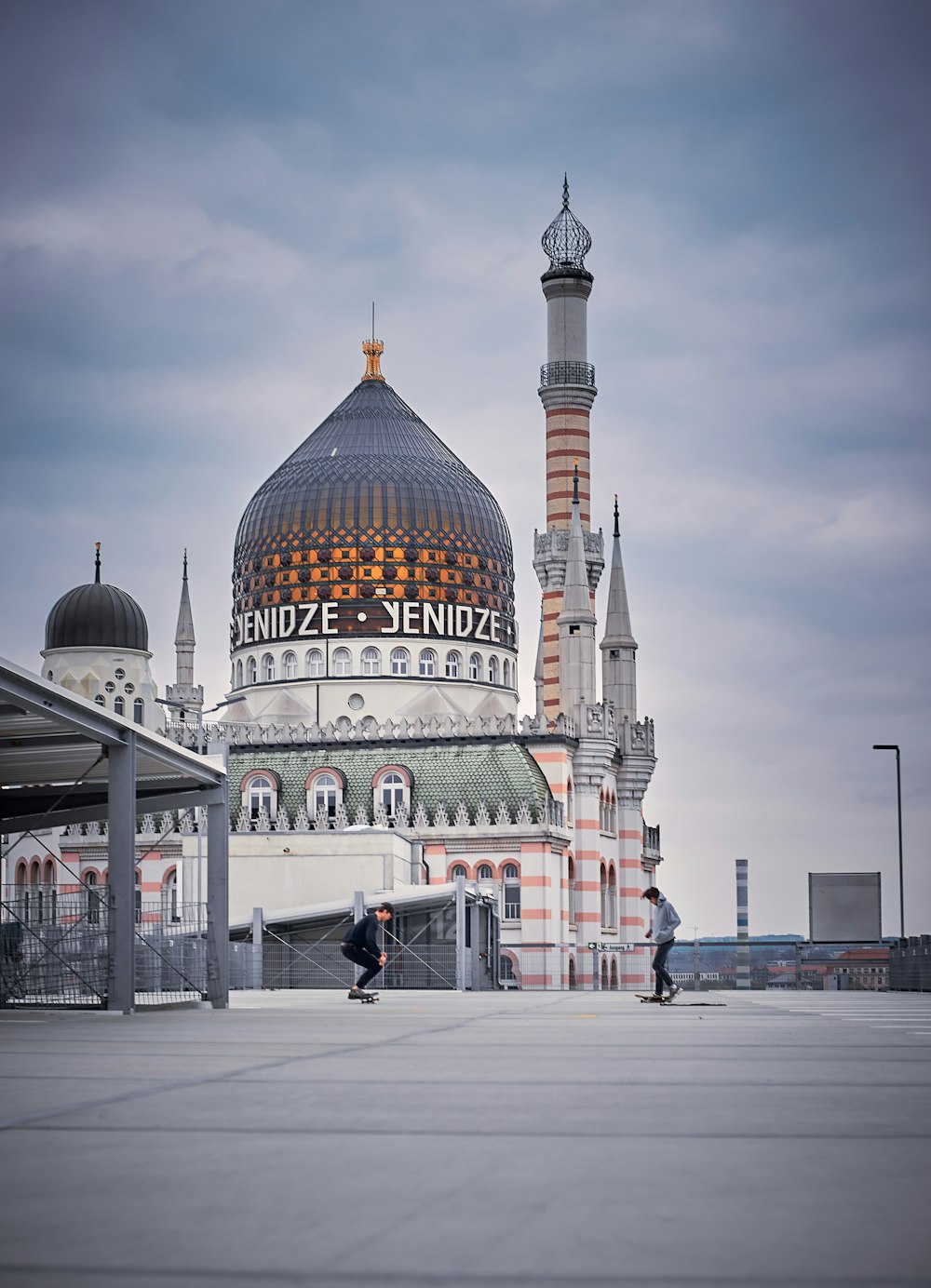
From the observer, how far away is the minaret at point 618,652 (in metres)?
88.6

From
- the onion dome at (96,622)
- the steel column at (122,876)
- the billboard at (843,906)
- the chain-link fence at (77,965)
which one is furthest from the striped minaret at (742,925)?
the onion dome at (96,622)

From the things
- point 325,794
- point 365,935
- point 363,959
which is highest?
point 325,794

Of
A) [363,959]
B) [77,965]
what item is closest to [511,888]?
[77,965]

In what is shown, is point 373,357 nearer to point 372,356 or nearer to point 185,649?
point 372,356

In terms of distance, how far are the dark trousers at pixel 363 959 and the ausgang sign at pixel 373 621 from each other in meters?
65.6

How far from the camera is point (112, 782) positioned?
2300 cm

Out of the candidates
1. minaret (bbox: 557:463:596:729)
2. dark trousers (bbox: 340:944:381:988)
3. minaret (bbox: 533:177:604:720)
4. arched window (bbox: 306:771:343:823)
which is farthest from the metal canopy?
minaret (bbox: 533:177:604:720)

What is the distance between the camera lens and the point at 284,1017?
20.9 metres

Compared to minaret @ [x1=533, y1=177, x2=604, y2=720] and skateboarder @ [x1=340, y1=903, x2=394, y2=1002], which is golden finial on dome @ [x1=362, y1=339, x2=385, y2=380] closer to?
minaret @ [x1=533, y1=177, x2=604, y2=720]

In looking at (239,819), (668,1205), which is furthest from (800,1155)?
(239,819)

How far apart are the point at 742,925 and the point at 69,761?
2928 cm

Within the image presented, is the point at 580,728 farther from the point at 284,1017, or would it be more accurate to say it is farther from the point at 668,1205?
the point at 668,1205

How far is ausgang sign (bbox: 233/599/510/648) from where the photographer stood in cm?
9131

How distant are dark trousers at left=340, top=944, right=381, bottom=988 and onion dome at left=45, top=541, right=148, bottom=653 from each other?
217 feet
